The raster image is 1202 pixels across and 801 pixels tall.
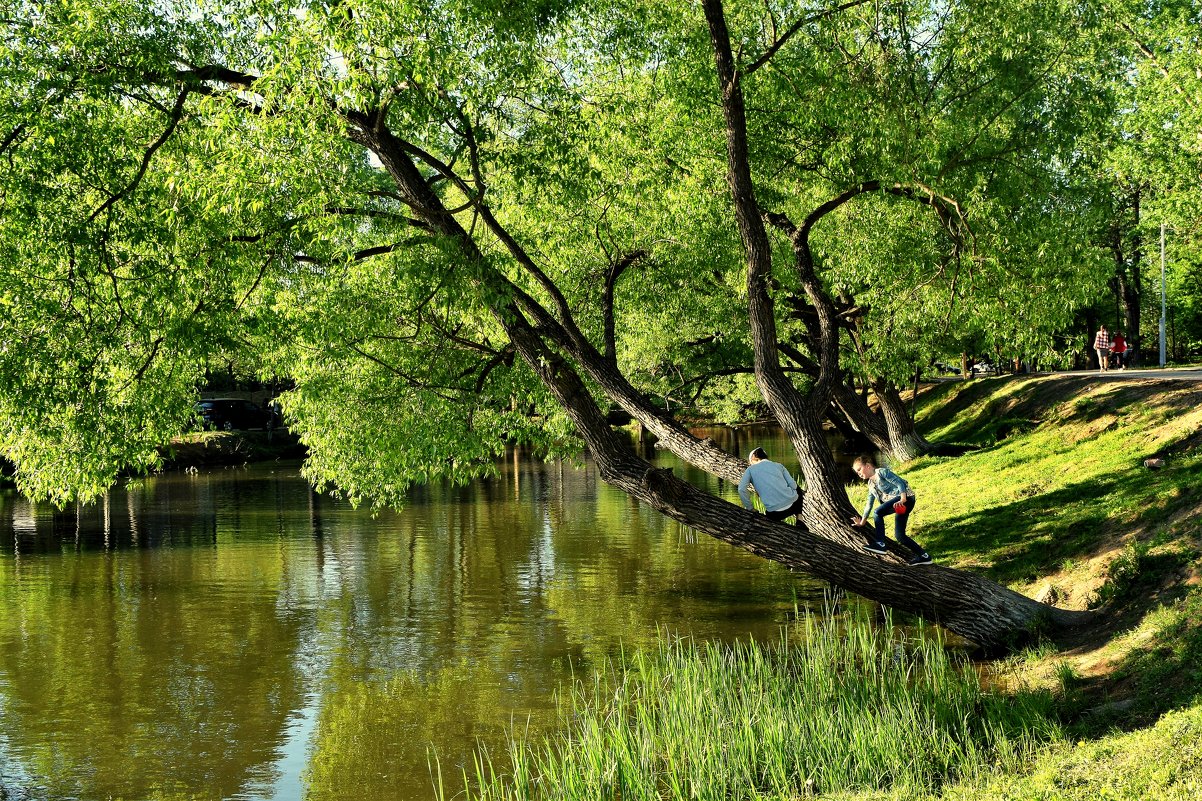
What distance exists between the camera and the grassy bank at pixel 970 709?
28.0ft

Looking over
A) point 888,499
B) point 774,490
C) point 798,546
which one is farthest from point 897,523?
point 798,546

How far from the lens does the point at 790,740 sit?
9484 millimetres

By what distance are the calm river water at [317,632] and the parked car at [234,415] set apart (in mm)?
31331

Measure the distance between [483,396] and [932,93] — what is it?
9.65 metres

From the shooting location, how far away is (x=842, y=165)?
55.5 feet

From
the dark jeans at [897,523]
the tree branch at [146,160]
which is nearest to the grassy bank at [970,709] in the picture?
the dark jeans at [897,523]

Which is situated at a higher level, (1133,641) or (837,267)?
(837,267)

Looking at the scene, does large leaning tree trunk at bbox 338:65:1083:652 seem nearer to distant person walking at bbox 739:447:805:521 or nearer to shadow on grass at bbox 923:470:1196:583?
distant person walking at bbox 739:447:805:521

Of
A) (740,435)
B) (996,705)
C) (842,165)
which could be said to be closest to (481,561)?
(842,165)

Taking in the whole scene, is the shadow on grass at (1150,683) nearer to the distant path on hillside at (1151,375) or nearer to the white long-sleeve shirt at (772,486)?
the white long-sleeve shirt at (772,486)

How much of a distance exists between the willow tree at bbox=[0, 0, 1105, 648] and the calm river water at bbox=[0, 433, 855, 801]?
2994 mm

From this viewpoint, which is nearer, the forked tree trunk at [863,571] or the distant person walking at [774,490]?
the forked tree trunk at [863,571]

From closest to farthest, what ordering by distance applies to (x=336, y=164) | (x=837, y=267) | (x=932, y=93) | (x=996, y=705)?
1. (x=996, y=705)
2. (x=336, y=164)
3. (x=932, y=93)
4. (x=837, y=267)

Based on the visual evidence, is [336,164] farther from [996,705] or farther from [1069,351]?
[1069,351]
